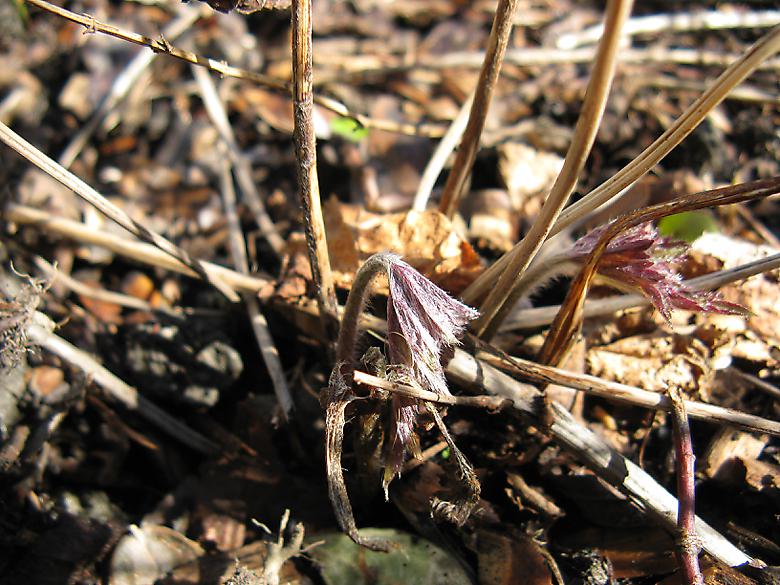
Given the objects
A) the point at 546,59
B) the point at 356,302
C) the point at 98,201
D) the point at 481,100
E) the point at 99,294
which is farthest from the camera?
the point at 546,59

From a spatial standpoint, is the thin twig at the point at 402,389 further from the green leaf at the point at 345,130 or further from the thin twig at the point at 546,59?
the thin twig at the point at 546,59

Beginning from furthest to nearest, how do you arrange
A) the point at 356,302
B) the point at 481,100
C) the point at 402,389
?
the point at 481,100 → the point at 356,302 → the point at 402,389

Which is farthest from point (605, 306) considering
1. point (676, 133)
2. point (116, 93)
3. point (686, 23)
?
point (116, 93)

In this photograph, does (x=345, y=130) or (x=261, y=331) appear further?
(x=345, y=130)

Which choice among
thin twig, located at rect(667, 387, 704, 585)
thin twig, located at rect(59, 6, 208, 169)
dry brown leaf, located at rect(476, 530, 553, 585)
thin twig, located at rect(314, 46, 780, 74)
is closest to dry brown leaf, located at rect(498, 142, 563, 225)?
thin twig, located at rect(314, 46, 780, 74)

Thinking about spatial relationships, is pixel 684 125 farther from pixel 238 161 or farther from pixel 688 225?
pixel 238 161

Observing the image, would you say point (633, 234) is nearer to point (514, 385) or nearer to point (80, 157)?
point (514, 385)
